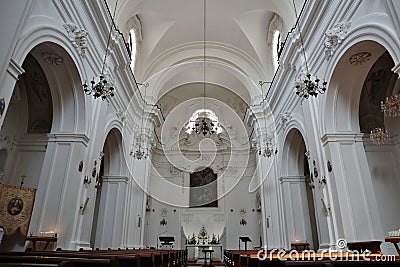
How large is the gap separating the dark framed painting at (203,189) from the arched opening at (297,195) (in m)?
6.94

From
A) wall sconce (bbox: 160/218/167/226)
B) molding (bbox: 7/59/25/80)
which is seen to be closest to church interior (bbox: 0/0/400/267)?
molding (bbox: 7/59/25/80)

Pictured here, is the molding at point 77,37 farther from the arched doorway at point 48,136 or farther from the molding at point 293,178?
the molding at point 293,178

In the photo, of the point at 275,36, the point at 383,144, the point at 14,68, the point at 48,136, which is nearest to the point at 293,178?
the point at 383,144

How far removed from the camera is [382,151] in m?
8.05

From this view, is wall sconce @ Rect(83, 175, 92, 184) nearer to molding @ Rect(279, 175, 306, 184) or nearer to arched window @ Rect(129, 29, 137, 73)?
arched window @ Rect(129, 29, 137, 73)

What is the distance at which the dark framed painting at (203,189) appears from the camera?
1708 cm

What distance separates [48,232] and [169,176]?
11.8 meters

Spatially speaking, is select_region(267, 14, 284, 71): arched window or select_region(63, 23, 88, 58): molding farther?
select_region(267, 14, 284, 71): arched window

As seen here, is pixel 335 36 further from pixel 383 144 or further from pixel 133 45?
pixel 133 45

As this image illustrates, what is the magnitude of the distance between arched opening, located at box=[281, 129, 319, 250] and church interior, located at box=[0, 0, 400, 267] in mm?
51

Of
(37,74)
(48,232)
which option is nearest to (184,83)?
(37,74)

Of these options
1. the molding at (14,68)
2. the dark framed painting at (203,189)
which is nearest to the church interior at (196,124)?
the molding at (14,68)

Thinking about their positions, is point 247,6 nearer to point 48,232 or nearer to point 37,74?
point 37,74

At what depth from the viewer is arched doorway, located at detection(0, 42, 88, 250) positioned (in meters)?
6.36
